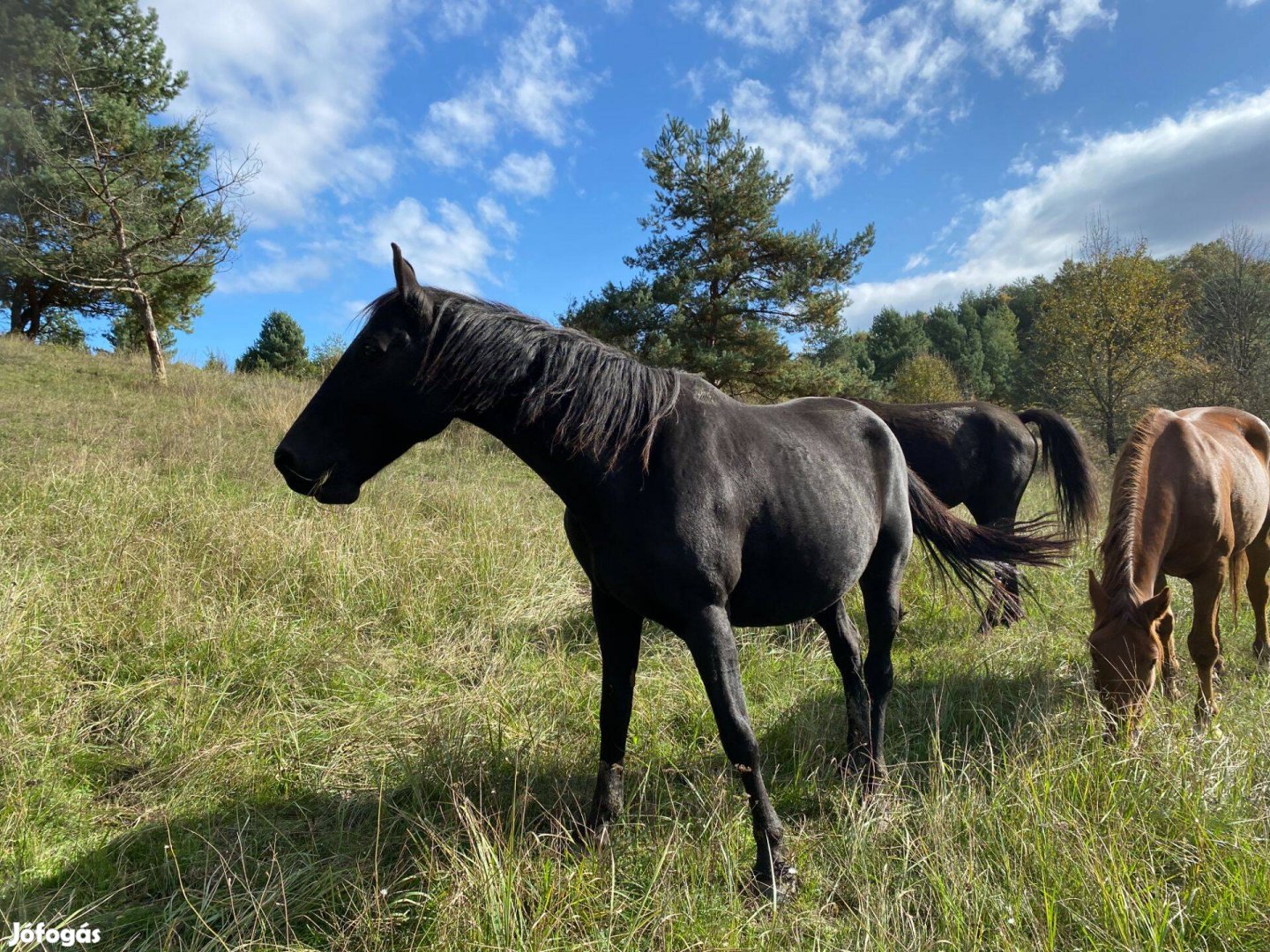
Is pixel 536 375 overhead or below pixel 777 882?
overhead

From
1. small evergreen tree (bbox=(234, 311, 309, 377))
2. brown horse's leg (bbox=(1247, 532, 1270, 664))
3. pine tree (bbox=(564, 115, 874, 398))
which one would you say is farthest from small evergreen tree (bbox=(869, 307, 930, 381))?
brown horse's leg (bbox=(1247, 532, 1270, 664))

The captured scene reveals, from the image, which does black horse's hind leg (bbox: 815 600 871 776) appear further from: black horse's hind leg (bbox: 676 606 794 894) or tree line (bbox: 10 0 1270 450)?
tree line (bbox: 10 0 1270 450)

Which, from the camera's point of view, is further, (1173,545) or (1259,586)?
(1259,586)

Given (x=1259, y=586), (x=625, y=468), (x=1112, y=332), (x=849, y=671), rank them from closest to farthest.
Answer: (x=625, y=468) → (x=849, y=671) → (x=1259, y=586) → (x=1112, y=332)

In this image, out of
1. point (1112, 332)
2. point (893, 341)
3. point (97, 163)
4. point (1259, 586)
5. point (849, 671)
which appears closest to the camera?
point (849, 671)

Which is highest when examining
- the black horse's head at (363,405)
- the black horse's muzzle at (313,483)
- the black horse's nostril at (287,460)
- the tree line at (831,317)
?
the tree line at (831,317)

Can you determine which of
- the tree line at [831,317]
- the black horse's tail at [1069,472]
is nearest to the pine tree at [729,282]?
the tree line at [831,317]

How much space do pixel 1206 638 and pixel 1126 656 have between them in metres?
1.50

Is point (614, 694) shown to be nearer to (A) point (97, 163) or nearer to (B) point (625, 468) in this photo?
(B) point (625, 468)

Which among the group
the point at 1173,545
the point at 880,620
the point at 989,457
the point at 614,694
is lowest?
the point at 614,694

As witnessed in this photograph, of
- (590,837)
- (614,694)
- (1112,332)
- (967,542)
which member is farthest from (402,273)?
(1112,332)

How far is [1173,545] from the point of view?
3.75 meters

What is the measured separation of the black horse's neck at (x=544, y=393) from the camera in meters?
1.89

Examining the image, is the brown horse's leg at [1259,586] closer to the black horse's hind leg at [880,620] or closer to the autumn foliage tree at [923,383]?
the black horse's hind leg at [880,620]
